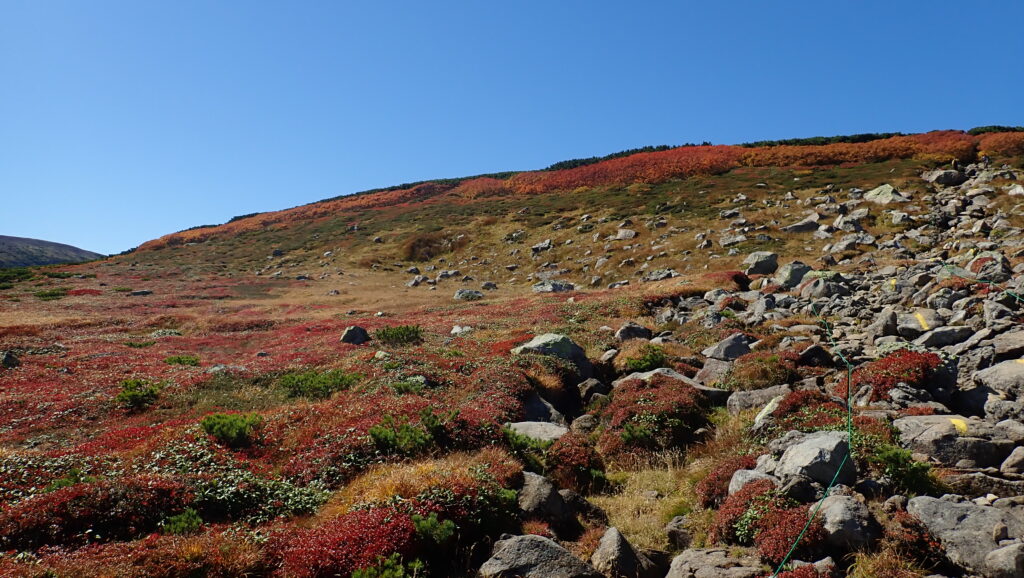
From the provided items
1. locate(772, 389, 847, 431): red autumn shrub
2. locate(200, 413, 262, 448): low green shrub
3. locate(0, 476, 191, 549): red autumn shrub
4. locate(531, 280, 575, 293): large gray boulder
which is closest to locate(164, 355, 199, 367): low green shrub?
locate(200, 413, 262, 448): low green shrub

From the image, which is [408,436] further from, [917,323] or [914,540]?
[917,323]

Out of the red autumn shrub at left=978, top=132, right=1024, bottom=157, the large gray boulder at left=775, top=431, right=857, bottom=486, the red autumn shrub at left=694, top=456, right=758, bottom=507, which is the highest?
the red autumn shrub at left=978, top=132, right=1024, bottom=157

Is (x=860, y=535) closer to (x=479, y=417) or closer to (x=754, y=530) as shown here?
(x=754, y=530)

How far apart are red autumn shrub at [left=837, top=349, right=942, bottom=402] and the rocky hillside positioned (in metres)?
0.06

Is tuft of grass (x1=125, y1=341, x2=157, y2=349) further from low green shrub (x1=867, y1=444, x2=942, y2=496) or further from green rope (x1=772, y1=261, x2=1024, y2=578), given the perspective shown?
low green shrub (x1=867, y1=444, x2=942, y2=496)

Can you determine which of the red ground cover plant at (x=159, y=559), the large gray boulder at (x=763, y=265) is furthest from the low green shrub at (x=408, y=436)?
the large gray boulder at (x=763, y=265)

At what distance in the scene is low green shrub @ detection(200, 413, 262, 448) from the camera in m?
11.3

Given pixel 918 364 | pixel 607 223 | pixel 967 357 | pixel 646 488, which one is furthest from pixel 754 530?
pixel 607 223

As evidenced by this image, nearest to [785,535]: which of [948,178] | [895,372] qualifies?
[895,372]

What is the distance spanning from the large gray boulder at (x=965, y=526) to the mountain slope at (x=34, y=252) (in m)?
179

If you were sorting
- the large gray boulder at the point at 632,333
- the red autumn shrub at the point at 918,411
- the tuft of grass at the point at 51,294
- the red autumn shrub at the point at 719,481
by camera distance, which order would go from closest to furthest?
1. the red autumn shrub at the point at 719,481
2. the red autumn shrub at the point at 918,411
3. the large gray boulder at the point at 632,333
4. the tuft of grass at the point at 51,294

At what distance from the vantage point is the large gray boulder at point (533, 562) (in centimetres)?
668

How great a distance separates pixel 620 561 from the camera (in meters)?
6.90

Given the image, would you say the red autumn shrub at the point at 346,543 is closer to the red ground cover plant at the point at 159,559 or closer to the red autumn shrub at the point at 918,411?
the red ground cover plant at the point at 159,559
